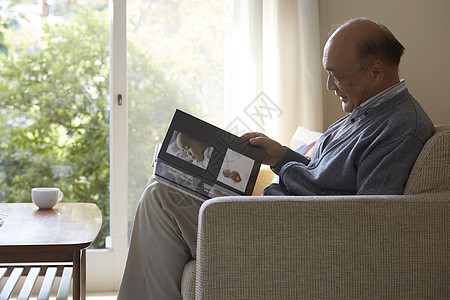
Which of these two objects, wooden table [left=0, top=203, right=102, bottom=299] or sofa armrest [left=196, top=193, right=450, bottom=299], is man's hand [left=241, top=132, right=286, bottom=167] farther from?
wooden table [left=0, top=203, right=102, bottom=299]

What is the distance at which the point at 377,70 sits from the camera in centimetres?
186

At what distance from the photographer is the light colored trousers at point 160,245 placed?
5.98 feet

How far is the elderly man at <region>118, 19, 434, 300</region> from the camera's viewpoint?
69.6 inches

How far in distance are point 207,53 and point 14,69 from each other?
1.04 meters

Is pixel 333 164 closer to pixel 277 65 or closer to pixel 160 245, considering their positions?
pixel 160 245

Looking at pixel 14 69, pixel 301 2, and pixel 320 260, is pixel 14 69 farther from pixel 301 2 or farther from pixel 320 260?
pixel 320 260

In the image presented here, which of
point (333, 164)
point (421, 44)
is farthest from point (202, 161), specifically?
point (421, 44)

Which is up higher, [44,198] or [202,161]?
[202,161]

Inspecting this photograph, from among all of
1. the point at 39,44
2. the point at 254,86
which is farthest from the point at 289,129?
the point at 39,44

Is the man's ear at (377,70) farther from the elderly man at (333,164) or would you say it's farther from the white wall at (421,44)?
the white wall at (421,44)

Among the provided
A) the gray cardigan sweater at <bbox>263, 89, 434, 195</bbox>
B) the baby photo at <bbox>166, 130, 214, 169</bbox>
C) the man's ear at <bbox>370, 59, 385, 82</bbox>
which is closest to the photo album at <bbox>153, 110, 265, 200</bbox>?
the baby photo at <bbox>166, 130, 214, 169</bbox>

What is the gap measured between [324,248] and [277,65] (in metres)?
1.71

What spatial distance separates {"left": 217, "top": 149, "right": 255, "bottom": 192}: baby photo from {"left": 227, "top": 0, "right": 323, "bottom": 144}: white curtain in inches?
50.3

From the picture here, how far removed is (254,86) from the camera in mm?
3094
